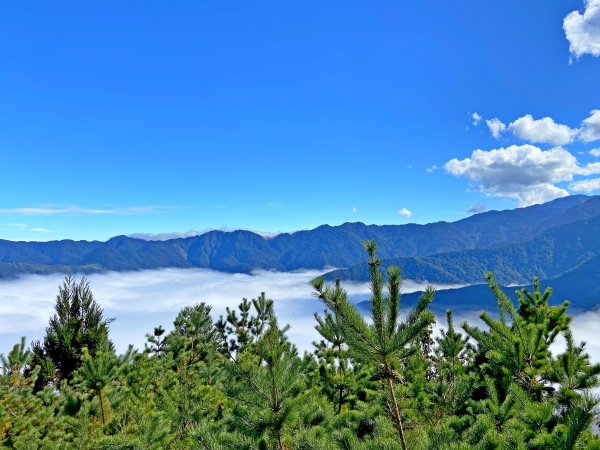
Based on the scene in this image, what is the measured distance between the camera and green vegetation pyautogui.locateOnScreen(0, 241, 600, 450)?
418 centimetres

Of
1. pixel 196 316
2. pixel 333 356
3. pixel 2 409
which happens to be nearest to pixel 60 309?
pixel 196 316

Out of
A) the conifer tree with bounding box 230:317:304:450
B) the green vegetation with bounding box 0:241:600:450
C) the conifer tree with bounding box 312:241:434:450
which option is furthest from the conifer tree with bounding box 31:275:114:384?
the conifer tree with bounding box 312:241:434:450

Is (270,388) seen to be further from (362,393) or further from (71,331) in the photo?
(71,331)

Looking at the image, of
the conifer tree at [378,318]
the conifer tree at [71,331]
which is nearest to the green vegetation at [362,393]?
the conifer tree at [378,318]

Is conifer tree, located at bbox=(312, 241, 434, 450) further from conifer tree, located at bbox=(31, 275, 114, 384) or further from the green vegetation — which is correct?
conifer tree, located at bbox=(31, 275, 114, 384)

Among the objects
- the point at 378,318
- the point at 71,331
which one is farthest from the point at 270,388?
the point at 71,331

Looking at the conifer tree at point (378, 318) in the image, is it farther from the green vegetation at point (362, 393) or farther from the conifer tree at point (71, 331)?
the conifer tree at point (71, 331)

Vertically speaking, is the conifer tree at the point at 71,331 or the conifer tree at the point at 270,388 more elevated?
the conifer tree at the point at 270,388

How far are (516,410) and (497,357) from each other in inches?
50.3

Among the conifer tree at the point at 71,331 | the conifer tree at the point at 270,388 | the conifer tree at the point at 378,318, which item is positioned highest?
the conifer tree at the point at 378,318

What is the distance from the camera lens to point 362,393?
46.7 feet

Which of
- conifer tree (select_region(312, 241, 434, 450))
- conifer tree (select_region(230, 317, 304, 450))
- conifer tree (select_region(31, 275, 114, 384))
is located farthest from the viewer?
conifer tree (select_region(31, 275, 114, 384))

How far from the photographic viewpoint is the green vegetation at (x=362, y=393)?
4176mm

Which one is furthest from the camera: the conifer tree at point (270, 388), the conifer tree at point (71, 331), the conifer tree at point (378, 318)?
the conifer tree at point (71, 331)
